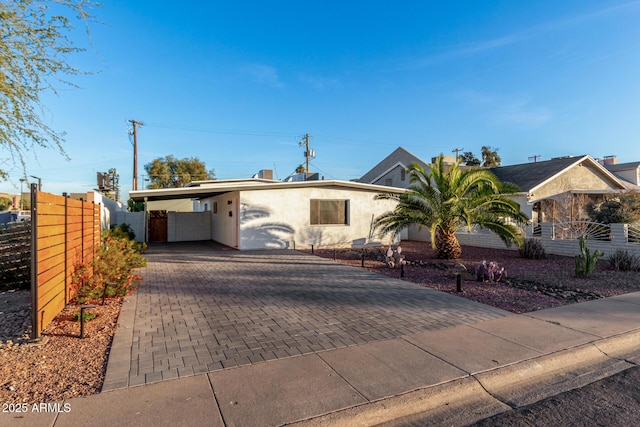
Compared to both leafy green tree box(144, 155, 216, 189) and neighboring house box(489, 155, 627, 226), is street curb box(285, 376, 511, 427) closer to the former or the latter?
neighboring house box(489, 155, 627, 226)

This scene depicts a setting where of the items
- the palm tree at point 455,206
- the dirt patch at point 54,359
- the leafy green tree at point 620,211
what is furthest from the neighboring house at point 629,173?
the dirt patch at point 54,359

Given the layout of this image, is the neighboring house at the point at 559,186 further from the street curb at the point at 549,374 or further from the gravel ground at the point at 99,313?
the street curb at the point at 549,374

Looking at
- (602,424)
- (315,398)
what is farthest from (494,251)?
(315,398)

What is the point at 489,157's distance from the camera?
46.6 meters

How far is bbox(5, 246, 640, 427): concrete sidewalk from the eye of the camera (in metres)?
3.03

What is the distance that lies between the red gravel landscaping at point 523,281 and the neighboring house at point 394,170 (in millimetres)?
14158

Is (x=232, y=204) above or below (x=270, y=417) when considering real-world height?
above

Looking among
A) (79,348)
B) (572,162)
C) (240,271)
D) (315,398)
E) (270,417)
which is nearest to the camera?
(270,417)

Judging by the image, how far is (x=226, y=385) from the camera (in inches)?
138

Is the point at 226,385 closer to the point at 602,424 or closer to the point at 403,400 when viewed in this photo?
the point at 403,400

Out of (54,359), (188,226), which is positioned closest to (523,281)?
(54,359)

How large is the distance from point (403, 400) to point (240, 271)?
25.0 ft

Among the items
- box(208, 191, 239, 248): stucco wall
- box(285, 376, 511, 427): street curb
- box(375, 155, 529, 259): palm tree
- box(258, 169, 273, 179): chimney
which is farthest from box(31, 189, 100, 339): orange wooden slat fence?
box(258, 169, 273, 179): chimney

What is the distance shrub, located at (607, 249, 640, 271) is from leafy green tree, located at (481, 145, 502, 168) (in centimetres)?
3868
